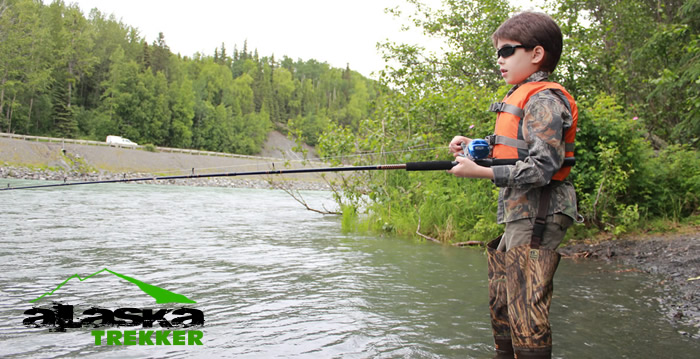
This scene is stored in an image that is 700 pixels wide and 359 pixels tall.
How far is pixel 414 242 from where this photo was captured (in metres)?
9.44

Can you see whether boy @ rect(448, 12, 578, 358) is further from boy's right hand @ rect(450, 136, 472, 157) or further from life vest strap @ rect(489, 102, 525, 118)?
boy's right hand @ rect(450, 136, 472, 157)

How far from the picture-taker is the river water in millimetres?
3430

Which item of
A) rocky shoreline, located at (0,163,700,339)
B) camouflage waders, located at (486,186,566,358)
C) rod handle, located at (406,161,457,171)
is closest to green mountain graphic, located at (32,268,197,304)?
rocky shoreline, located at (0,163,700,339)

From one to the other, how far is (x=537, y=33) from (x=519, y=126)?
0.48m

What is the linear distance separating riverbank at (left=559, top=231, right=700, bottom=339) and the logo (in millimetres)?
3650

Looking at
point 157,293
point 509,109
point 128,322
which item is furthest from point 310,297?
point 509,109

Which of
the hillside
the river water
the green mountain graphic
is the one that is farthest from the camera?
the hillside

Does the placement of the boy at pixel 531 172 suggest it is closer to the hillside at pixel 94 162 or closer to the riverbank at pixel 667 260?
the riverbank at pixel 667 260

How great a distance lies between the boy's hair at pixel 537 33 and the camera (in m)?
2.58

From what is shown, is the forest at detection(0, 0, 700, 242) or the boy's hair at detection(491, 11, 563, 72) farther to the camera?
the forest at detection(0, 0, 700, 242)

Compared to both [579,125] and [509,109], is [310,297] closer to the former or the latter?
[509,109]

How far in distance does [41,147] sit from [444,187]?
50.6 m

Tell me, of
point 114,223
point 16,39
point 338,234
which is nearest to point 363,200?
point 338,234

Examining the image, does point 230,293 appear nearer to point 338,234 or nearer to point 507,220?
point 507,220
